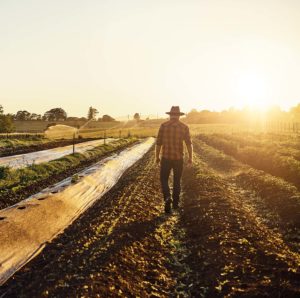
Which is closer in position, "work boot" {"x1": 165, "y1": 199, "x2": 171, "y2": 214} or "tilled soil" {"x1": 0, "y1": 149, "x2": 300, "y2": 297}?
"tilled soil" {"x1": 0, "y1": 149, "x2": 300, "y2": 297}

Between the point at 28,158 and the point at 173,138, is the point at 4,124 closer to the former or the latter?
the point at 28,158

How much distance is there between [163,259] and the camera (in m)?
7.36

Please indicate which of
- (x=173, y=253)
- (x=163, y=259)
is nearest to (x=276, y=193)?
(x=173, y=253)

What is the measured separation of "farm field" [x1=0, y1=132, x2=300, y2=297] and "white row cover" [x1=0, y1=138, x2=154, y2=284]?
315mm

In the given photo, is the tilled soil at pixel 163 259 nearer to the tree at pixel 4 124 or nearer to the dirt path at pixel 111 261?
the dirt path at pixel 111 261

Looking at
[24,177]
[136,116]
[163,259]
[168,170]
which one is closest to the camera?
[163,259]

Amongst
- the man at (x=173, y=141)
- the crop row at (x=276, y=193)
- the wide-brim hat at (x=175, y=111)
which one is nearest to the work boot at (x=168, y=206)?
the man at (x=173, y=141)

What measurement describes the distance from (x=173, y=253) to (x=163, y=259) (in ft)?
1.52

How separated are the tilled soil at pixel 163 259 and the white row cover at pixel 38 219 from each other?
0.31m

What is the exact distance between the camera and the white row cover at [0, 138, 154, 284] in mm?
7738

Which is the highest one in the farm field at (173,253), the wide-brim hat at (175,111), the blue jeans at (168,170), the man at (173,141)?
the wide-brim hat at (175,111)

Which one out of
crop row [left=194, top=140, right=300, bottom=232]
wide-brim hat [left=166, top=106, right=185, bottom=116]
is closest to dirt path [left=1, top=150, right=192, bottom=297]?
wide-brim hat [left=166, top=106, right=185, bottom=116]

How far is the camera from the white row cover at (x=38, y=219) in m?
7.74

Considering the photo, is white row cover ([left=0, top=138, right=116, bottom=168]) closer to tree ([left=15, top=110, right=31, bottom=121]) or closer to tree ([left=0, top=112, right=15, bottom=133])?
tree ([left=0, top=112, right=15, bottom=133])
